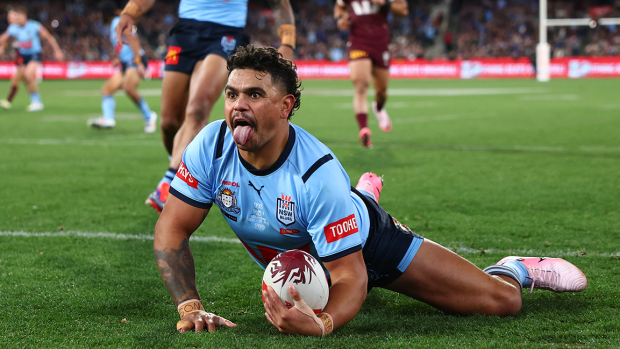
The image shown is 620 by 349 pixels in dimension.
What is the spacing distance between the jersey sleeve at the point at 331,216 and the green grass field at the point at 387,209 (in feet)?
1.24

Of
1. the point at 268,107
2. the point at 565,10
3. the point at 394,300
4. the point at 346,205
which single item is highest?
the point at 565,10

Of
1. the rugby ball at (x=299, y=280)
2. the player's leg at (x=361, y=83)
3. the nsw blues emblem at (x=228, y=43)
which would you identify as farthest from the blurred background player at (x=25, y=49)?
the rugby ball at (x=299, y=280)

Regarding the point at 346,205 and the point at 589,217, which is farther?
the point at 589,217

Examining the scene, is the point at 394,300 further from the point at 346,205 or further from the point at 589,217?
the point at 589,217

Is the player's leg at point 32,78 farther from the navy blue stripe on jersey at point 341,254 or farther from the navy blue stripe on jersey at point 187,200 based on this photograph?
the navy blue stripe on jersey at point 341,254

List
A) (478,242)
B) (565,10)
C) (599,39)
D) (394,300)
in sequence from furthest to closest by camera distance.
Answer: (565,10) < (599,39) < (478,242) < (394,300)

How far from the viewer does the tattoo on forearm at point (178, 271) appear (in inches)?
116

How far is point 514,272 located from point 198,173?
169 cm

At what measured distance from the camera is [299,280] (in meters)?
2.71

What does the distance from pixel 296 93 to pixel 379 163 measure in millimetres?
5288

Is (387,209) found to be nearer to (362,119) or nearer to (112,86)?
(362,119)

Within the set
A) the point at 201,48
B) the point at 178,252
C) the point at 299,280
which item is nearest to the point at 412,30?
the point at 201,48

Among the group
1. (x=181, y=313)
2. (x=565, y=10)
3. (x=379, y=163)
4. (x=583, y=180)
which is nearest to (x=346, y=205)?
(x=181, y=313)

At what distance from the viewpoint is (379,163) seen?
8.10 m
